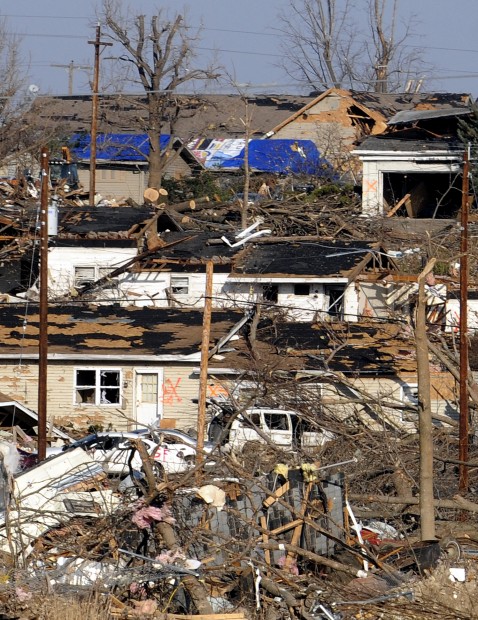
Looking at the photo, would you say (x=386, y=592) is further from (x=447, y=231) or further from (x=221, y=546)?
(x=447, y=231)

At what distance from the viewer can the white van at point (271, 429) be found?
18438mm

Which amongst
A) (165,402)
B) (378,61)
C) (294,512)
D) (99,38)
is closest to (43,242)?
(165,402)

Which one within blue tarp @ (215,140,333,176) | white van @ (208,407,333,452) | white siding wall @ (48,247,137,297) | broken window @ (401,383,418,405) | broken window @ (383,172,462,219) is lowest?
white van @ (208,407,333,452)

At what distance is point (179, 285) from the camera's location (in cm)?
2909

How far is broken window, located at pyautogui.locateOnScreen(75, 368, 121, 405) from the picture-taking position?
2222 centimetres

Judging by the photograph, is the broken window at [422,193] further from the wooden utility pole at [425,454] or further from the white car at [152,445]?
the wooden utility pole at [425,454]

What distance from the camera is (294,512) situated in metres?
11.0

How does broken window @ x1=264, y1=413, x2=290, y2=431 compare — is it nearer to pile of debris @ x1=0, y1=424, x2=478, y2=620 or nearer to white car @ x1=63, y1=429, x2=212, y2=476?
white car @ x1=63, y1=429, x2=212, y2=476

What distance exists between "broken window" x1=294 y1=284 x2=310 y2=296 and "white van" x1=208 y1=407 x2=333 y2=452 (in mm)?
7476

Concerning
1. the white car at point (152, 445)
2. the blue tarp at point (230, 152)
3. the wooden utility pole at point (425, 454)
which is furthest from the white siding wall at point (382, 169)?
the wooden utility pole at point (425, 454)

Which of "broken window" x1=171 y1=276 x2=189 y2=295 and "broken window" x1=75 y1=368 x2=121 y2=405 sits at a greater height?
"broken window" x1=171 y1=276 x2=189 y2=295

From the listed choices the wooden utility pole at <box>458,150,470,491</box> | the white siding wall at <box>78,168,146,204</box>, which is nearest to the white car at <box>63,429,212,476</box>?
the wooden utility pole at <box>458,150,470,491</box>

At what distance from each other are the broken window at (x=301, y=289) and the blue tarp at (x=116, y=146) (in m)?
17.8

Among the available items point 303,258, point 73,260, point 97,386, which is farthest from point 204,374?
point 73,260
